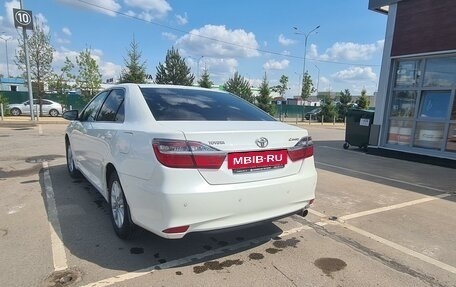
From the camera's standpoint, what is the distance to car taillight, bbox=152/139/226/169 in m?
2.89

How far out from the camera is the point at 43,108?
28.1 meters

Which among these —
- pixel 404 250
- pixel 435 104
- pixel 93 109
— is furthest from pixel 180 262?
pixel 435 104

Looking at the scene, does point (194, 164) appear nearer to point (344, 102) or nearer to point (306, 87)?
point (344, 102)

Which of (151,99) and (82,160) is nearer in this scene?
(151,99)

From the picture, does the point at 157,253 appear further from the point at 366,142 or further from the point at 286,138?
the point at 366,142

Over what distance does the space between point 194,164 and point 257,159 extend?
621 millimetres

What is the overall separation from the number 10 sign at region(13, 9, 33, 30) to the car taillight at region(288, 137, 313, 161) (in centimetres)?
2116

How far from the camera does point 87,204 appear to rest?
4973mm

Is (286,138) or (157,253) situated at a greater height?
(286,138)

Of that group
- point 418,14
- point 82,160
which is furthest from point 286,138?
point 418,14

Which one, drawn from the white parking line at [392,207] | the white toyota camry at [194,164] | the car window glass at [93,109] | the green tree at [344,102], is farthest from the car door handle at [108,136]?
the green tree at [344,102]

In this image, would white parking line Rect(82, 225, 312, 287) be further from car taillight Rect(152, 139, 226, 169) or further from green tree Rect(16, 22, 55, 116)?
green tree Rect(16, 22, 55, 116)

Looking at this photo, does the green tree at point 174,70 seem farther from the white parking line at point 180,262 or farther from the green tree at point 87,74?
the white parking line at point 180,262

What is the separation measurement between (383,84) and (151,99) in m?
9.46
